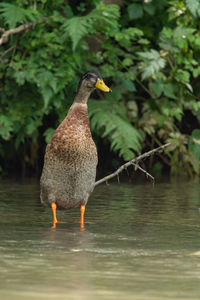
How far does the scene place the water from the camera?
355 centimetres

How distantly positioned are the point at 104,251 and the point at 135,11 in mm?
6396

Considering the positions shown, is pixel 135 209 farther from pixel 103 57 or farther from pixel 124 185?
pixel 103 57

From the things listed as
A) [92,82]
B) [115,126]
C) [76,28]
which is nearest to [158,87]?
[115,126]

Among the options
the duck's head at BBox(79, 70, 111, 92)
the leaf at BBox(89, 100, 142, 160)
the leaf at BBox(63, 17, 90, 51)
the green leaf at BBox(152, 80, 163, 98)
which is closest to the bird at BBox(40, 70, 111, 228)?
the duck's head at BBox(79, 70, 111, 92)

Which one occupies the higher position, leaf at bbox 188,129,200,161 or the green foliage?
the green foliage

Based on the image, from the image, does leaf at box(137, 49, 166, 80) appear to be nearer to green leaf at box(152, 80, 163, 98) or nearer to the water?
green leaf at box(152, 80, 163, 98)

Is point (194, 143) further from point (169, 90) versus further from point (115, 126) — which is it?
point (115, 126)

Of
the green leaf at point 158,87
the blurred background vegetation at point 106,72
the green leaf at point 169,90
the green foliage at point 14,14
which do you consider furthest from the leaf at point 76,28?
the green leaf at point 169,90

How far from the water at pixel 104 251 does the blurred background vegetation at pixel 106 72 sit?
7.04 feet

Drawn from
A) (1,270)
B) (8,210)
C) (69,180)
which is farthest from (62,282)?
(8,210)

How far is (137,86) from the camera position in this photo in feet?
38.2

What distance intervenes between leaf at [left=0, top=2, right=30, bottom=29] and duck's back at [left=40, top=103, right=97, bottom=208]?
A: 3374mm

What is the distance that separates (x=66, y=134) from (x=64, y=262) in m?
1.91

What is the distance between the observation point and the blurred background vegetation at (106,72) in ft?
31.5
